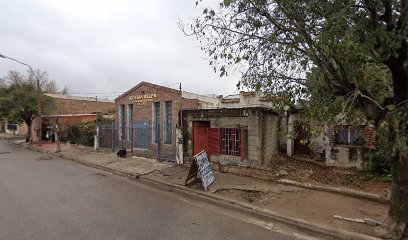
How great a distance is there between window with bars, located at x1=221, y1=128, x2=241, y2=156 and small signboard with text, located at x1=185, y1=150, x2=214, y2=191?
1.69m

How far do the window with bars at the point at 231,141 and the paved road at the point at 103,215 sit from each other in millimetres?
3081

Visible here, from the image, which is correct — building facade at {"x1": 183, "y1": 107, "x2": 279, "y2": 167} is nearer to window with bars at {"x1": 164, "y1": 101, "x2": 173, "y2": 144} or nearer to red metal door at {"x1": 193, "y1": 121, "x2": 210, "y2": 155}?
red metal door at {"x1": 193, "y1": 121, "x2": 210, "y2": 155}

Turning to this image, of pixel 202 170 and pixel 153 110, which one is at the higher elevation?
pixel 153 110

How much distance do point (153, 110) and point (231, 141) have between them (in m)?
8.83

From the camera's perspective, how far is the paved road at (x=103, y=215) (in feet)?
14.9

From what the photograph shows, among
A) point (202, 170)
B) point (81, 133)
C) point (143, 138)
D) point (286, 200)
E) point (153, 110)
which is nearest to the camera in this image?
point (286, 200)

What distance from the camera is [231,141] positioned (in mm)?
9219

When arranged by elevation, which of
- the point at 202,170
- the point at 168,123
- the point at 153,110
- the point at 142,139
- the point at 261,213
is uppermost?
the point at 153,110

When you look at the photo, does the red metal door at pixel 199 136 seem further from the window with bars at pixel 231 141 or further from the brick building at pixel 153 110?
the brick building at pixel 153 110

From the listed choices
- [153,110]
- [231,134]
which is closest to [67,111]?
[153,110]

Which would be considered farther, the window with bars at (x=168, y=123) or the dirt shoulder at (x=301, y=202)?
the window with bars at (x=168, y=123)

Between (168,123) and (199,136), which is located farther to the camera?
(168,123)

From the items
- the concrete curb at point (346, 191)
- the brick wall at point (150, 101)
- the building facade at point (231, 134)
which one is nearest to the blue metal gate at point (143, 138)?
the brick wall at point (150, 101)

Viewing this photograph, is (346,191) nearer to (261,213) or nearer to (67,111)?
(261,213)
